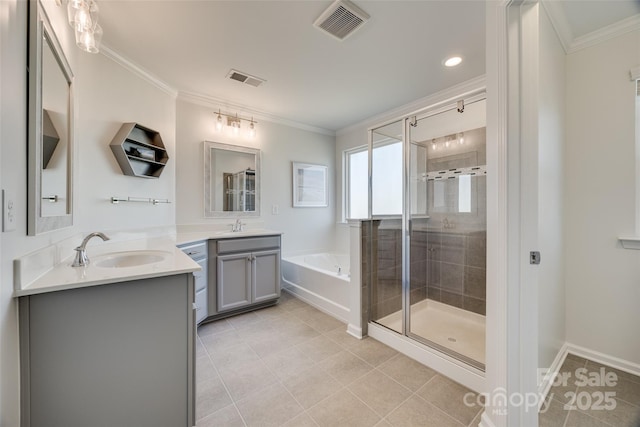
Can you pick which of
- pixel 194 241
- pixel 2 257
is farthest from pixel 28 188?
pixel 194 241

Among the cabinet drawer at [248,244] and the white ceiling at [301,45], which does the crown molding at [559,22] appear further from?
the cabinet drawer at [248,244]

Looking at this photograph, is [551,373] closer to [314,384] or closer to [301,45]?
[314,384]

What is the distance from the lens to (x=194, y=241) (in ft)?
7.30

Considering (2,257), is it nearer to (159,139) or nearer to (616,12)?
(159,139)

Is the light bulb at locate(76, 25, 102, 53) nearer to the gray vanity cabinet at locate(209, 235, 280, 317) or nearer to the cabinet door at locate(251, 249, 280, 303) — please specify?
the gray vanity cabinet at locate(209, 235, 280, 317)

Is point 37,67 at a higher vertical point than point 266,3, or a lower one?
lower

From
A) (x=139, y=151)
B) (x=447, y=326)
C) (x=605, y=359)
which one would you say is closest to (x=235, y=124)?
(x=139, y=151)

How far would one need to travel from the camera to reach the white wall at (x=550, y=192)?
1520mm

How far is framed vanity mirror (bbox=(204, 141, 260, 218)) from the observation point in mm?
2988

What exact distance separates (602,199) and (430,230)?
1310 millimetres

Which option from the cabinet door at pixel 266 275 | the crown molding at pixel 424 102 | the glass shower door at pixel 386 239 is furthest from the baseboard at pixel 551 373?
the cabinet door at pixel 266 275

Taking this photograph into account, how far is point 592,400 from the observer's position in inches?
57.9

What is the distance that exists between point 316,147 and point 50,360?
3.47 meters

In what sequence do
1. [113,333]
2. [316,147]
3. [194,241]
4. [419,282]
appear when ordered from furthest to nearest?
[316,147], [419,282], [194,241], [113,333]
